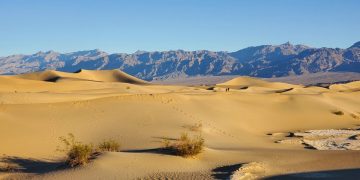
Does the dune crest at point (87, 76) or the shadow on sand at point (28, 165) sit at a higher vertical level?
the dune crest at point (87, 76)

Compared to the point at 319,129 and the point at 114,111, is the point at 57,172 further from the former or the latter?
the point at 319,129

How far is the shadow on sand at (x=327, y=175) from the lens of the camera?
1488 cm

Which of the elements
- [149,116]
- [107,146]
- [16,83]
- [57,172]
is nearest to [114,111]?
[149,116]

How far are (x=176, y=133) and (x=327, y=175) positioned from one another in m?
8.57

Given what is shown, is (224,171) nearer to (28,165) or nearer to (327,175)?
(327,175)

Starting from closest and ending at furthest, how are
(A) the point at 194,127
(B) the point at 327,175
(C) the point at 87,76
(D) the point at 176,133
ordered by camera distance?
1. (B) the point at 327,175
2. (D) the point at 176,133
3. (A) the point at 194,127
4. (C) the point at 87,76

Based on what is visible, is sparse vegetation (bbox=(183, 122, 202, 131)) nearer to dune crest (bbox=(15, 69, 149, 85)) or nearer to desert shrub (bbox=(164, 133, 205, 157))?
desert shrub (bbox=(164, 133, 205, 157))

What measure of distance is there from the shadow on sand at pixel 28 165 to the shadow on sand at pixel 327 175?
19.6 ft

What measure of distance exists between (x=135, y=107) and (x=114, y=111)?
164 centimetres

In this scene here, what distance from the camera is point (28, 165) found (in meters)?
16.4

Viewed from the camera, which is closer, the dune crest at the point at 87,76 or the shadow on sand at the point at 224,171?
the shadow on sand at the point at 224,171

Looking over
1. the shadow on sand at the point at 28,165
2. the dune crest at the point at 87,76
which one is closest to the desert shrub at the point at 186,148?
the shadow on sand at the point at 28,165

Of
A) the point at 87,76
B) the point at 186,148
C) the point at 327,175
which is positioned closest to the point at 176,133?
the point at 186,148

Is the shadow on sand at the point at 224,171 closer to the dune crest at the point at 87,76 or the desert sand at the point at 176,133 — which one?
the desert sand at the point at 176,133
